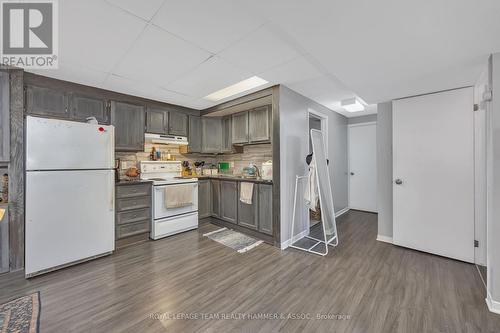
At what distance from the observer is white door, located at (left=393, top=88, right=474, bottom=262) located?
2.54 m

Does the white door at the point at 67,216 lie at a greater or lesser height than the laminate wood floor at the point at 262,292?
greater

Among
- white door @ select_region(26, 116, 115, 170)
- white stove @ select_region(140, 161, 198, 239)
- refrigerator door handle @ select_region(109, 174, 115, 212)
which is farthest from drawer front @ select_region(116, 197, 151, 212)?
white door @ select_region(26, 116, 115, 170)

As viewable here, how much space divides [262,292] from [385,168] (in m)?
2.79

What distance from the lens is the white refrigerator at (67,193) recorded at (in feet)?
7.34

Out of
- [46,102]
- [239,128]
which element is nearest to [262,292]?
[239,128]

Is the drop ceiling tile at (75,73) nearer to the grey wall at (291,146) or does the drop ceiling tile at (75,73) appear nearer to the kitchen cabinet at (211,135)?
the kitchen cabinet at (211,135)

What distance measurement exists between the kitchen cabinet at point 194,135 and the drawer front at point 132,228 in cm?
167

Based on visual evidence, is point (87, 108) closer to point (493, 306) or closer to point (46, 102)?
point (46, 102)

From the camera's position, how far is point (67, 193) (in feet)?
7.98

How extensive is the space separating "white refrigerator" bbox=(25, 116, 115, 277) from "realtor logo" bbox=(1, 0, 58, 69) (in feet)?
2.17

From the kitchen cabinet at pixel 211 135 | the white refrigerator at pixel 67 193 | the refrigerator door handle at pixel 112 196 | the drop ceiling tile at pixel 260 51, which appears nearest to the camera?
the drop ceiling tile at pixel 260 51

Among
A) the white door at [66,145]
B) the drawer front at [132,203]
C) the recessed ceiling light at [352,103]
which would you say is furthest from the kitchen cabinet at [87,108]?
the recessed ceiling light at [352,103]

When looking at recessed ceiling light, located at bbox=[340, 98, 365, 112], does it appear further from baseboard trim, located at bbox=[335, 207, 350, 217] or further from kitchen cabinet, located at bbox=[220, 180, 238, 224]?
kitchen cabinet, located at bbox=[220, 180, 238, 224]

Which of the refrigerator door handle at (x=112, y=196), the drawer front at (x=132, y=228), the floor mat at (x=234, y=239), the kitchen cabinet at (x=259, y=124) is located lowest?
the floor mat at (x=234, y=239)
